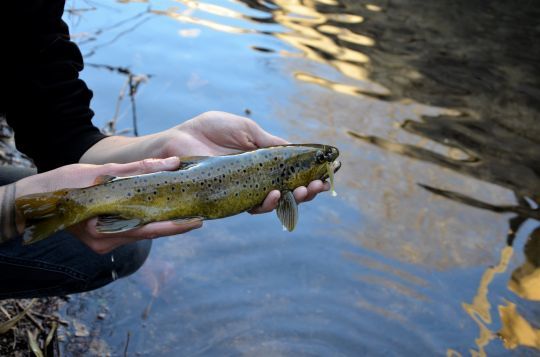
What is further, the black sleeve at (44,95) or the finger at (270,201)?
the black sleeve at (44,95)

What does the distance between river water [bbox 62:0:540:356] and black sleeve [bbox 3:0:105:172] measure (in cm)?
127

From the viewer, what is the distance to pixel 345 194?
240 inches

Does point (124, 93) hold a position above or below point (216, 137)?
below

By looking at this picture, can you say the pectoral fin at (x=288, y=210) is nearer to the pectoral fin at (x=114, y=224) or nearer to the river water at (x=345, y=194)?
the pectoral fin at (x=114, y=224)

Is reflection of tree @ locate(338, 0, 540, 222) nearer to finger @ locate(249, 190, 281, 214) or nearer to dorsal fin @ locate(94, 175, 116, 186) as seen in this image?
finger @ locate(249, 190, 281, 214)

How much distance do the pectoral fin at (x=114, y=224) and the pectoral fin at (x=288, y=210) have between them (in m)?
0.73

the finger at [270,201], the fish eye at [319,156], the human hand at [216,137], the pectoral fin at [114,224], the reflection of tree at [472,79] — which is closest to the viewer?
the pectoral fin at [114,224]

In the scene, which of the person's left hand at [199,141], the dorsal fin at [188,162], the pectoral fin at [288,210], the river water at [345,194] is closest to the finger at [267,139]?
the person's left hand at [199,141]

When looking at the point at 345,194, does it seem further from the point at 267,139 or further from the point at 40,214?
the point at 40,214

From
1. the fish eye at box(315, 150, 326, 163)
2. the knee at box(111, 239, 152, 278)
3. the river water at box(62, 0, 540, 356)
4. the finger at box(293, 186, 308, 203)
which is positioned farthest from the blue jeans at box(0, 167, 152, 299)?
the fish eye at box(315, 150, 326, 163)

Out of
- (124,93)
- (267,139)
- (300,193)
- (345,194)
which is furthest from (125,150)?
(124,93)

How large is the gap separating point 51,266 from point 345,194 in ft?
11.4

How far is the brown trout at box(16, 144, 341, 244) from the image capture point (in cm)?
260

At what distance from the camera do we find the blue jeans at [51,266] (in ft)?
10.1
